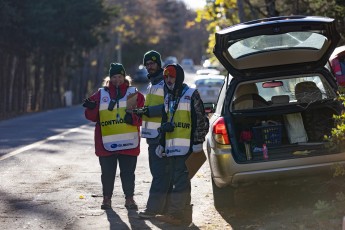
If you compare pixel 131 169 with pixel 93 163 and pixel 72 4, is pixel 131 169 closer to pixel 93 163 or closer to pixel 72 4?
pixel 93 163

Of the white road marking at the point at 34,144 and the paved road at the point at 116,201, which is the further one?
the white road marking at the point at 34,144

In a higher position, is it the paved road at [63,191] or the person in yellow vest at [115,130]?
the person in yellow vest at [115,130]

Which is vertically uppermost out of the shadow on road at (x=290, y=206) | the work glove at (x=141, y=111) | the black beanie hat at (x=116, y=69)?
the black beanie hat at (x=116, y=69)

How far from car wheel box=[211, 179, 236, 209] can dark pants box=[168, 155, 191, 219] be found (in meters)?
0.75

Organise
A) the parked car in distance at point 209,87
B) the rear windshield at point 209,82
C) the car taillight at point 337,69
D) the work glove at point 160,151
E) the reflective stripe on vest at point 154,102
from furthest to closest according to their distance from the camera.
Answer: the rear windshield at point 209,82 → the parked car in distance at point 209,87 → the car taillight at point 337,69 → the reflective stripe on vest at point 154,102 → the work glove at point 160,151

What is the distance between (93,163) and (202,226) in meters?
5.87

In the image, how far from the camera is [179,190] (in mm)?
8117

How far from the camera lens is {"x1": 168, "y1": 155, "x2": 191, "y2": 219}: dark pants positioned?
8.08 meters

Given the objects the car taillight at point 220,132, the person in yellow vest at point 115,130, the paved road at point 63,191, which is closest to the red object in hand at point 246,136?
the car taillight at point 220,132

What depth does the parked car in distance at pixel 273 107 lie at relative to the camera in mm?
8102

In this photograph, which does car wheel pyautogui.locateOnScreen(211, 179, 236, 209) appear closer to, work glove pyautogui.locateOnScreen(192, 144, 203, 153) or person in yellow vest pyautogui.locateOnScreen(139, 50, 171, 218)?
person in yellow vest pyautogui.locateOnScreen(139, 50, 171, 218)

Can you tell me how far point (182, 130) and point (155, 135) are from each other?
1.74 ft

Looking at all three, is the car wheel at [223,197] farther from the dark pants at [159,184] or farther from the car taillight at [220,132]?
the car taillight at [220,132]

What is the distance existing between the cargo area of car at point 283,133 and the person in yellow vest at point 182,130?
476mm
